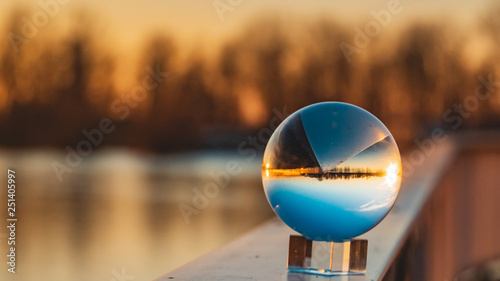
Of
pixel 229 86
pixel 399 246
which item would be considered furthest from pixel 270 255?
pixel 229 86

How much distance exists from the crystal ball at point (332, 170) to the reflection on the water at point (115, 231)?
4023 mm

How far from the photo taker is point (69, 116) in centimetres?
2839

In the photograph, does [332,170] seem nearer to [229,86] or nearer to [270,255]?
[270,255]

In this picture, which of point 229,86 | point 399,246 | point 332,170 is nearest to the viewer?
point 332,170

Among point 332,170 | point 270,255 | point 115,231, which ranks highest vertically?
point 332,170

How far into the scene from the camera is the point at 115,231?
8.37 meters

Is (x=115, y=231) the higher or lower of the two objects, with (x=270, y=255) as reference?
lower

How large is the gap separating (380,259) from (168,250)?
5091 millimetres

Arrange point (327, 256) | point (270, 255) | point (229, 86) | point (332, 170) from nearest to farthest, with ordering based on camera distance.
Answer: point (332, 170) < point (327, 256) < point (270, 255) < point (229, 86)

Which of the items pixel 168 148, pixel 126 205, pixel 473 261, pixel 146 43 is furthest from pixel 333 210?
pixel 168 148

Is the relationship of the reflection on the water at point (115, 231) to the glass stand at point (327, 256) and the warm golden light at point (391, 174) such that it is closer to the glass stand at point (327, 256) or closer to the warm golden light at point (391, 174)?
the glass stand at point (327, 256)

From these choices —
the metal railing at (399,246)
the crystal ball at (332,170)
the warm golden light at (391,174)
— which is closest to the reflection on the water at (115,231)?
the metal railing at (399,246)

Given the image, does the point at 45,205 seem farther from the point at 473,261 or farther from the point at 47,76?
the point at 47,76

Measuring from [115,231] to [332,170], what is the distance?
656 centimetres
